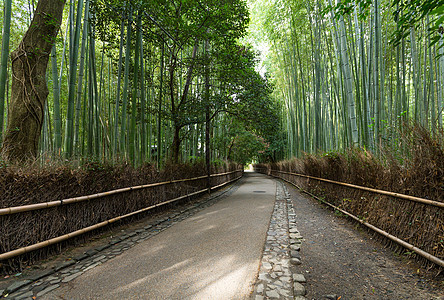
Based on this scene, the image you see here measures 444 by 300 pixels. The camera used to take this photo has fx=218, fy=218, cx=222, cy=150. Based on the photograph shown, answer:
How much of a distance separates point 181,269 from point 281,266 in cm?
89

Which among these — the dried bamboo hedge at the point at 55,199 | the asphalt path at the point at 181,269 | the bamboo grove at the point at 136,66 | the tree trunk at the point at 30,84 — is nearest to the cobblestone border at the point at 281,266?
the asphalt path at the point at 181,269

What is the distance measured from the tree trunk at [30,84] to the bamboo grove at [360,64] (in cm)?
386

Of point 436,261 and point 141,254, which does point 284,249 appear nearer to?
point 436,261

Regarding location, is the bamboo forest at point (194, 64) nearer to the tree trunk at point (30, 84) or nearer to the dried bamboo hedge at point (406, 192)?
the tree trunk at point (30, 84)

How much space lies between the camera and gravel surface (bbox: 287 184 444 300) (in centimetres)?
155

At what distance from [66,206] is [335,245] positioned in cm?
301

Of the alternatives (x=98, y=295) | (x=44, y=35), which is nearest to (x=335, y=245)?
(x=98, y=295)

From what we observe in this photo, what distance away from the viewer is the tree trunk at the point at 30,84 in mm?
2912

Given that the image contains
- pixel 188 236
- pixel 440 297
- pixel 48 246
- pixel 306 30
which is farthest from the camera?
pixel 306 30

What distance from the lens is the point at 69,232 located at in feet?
7.66

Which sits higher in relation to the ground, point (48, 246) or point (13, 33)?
point (13, 33)

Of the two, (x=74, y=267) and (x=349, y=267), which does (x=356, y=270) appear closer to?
(x=349, y=267)

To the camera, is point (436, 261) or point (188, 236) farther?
point (188, 236)

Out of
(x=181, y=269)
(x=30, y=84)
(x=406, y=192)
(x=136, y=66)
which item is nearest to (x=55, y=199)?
(x=181, y=269)
